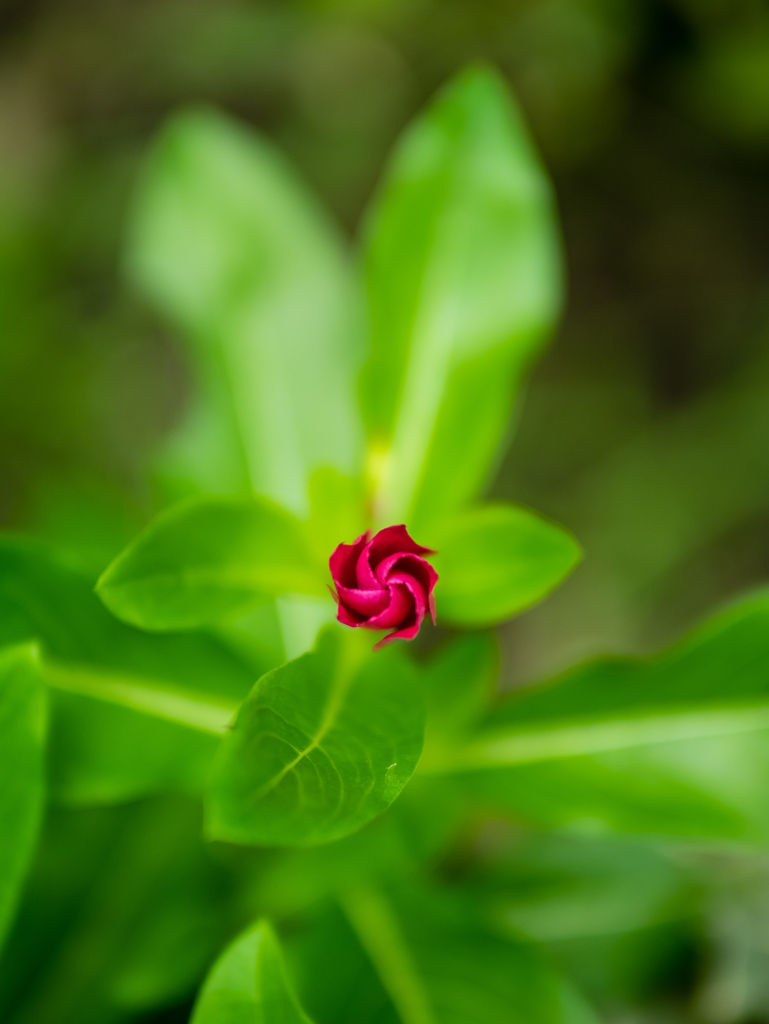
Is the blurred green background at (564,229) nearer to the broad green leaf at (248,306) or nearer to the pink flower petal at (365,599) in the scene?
the broad green leaf at (248,306)

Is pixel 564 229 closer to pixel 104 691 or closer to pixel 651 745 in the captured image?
pixel 651 745

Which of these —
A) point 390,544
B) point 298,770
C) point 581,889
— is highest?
point 390,544

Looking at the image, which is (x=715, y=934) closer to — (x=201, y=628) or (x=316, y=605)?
(x=316, y=605)

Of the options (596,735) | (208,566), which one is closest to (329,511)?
Result: (208,566)

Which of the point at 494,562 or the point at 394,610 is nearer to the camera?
the point at 394,610

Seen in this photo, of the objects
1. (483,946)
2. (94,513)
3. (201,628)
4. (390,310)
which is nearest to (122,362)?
(94,513)

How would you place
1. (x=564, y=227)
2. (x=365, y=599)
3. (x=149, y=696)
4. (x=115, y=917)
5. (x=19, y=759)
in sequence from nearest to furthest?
(x=365, y=599) < (x=19, y=759) < (x=149, y=696) < (x=115, y=917) < (x=564, y=227)

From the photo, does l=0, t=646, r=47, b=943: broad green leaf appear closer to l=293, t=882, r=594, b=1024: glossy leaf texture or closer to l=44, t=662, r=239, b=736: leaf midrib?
l=44, t=662, r=239, b=736: leaf midrib
